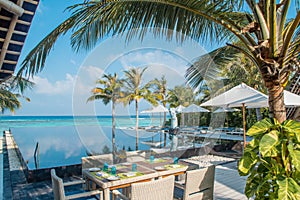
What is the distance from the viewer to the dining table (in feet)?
9.64

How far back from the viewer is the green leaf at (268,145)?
2180mm

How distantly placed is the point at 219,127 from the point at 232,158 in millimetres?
7530

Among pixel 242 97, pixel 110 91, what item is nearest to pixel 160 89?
pixel 110 91

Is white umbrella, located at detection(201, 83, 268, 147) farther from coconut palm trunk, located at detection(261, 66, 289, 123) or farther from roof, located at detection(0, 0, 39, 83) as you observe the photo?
roof, located at detection(0, 0, 39, 83)

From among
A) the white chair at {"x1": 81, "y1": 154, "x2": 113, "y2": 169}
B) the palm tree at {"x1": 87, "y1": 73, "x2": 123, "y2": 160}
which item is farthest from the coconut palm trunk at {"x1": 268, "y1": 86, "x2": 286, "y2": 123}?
the palm tree at {"x1": 87, "y1": 73, "x2": 123, "y2": 160}

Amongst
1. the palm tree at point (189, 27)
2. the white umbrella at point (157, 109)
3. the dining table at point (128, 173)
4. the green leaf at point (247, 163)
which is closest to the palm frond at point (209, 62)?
the palm tree at point (189, 27)

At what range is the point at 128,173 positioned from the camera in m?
3.28

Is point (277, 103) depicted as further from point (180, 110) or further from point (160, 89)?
point (180, 110)

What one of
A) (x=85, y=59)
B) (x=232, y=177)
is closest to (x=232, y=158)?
(x=232, y=177)

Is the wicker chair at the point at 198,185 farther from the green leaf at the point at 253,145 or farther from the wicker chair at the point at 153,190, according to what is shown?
the green leaf at the point at 253,145

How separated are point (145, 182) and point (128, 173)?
92 cm

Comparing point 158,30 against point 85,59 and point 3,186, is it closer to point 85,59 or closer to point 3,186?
point 85,59

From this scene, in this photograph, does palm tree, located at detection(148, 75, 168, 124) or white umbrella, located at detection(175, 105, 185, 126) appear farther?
white umbrella, located at detection(175, 105, 185, 126)

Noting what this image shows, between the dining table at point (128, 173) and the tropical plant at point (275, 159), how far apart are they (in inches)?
50.0
